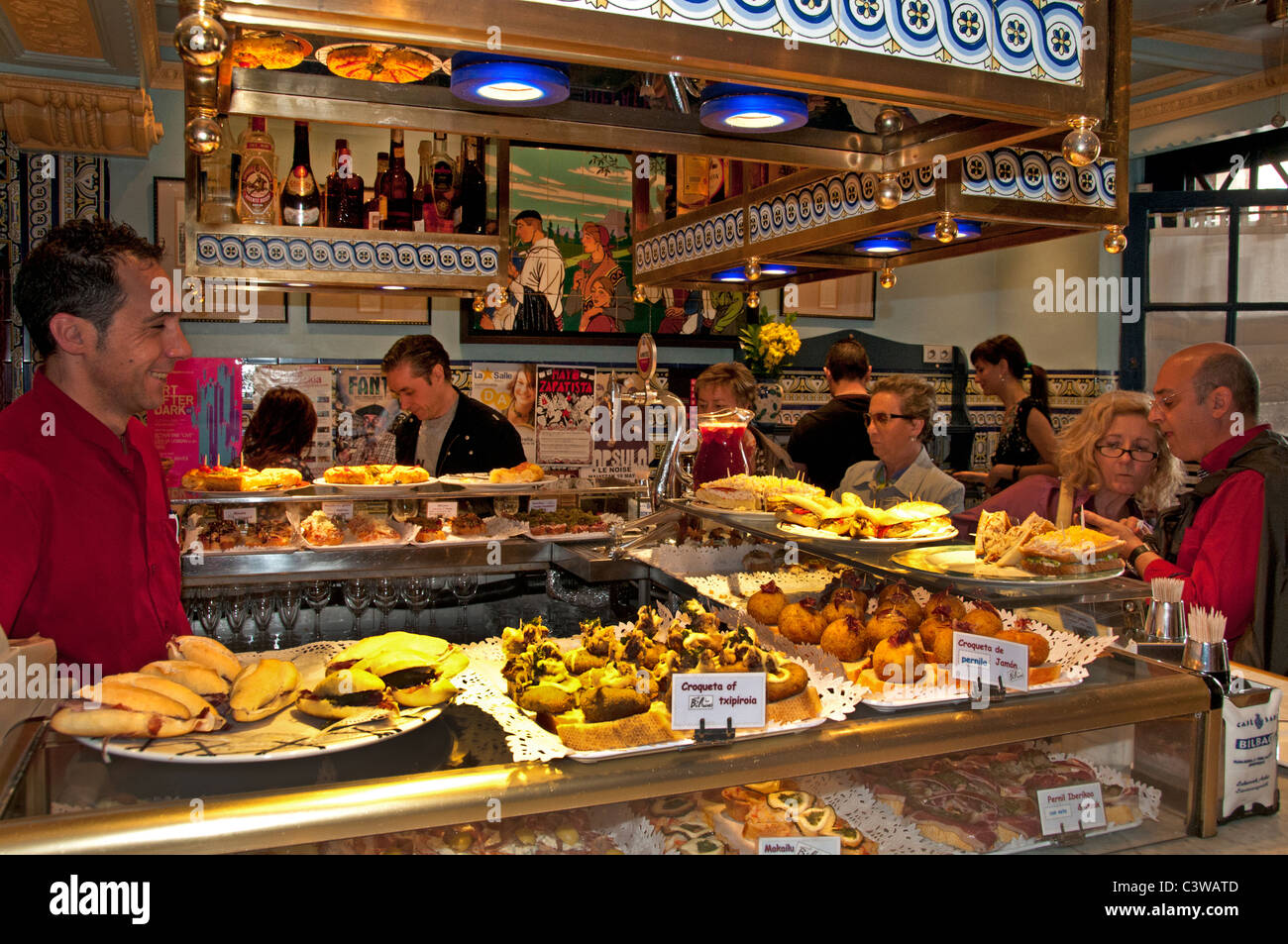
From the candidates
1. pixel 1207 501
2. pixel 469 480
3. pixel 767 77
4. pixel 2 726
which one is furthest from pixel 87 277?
pixel 1207 501

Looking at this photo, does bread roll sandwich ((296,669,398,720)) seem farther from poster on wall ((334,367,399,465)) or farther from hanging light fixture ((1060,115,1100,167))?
poster on wall ((334,367,399,465))

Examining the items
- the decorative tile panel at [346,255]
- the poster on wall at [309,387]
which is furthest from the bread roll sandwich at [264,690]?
the poster on wall at [309,387]

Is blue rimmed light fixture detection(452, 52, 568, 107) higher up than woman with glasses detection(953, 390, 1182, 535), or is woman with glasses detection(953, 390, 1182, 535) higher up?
blue rimmed light fixture detection(452, 52, 568, 107)

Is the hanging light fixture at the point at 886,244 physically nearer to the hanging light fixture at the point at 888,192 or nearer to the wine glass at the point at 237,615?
the hanging light fixture at the point at 888,192

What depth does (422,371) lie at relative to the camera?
16.8ft

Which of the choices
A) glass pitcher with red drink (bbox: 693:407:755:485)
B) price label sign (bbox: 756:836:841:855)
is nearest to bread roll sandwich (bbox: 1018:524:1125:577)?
price label sign (bbox: 756:836:841:855)

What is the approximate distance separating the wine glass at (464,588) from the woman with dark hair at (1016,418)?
3.17m

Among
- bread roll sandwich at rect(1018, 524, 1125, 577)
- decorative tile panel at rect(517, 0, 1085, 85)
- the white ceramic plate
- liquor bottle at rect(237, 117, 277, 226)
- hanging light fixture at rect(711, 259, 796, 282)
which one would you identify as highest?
liquor bottle at rect(237, 117, 277, 226)

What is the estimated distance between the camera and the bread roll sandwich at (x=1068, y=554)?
183 cm

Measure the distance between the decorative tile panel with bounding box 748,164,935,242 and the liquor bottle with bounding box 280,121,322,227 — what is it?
2164 millimetres

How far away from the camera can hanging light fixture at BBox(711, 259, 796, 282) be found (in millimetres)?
3344

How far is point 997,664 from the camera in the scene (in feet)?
5.49

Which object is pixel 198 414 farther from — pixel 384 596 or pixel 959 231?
pixel 959 231
